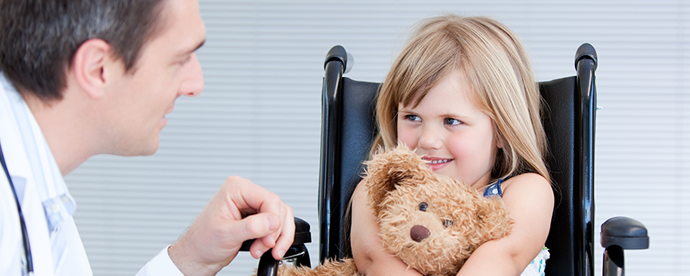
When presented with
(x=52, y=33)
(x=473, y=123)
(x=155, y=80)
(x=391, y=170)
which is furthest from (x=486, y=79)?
(x=52, y=33)

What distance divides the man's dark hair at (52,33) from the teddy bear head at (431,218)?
496mm

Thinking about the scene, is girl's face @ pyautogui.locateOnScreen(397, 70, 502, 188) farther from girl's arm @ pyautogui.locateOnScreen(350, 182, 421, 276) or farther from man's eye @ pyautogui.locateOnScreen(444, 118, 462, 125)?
girl's arm @ pyautogui.locateOnScreen(350, 182, 421, 276)

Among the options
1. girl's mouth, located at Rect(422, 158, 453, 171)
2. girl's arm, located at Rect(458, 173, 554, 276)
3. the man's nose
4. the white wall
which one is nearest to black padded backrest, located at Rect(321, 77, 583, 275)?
girl's arm, located at Rect(458, 173, 554, 276)

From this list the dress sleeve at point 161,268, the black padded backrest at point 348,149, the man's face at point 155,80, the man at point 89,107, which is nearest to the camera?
the man at point 89,107

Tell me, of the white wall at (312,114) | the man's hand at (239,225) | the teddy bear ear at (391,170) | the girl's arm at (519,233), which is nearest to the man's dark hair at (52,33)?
the man's hand at (239,225)

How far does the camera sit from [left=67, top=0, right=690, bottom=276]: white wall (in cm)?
213

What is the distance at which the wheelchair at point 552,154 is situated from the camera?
3.66 ft

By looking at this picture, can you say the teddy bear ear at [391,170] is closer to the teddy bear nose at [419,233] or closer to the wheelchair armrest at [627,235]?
the teddy bear nose at [419,233]

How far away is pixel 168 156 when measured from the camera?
8.16 ft

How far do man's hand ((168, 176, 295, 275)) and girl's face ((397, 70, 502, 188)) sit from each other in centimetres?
36

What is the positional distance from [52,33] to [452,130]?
0.75m

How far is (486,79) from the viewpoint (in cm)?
109

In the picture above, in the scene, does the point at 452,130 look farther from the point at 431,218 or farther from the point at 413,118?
the point at 431,218

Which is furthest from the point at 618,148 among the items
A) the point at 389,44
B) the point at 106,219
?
the point at 106,219
